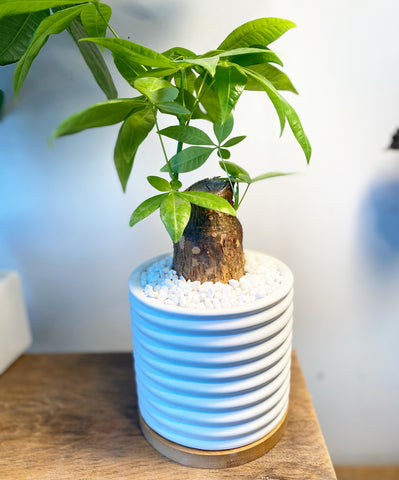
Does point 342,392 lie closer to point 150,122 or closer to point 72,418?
point 72,418

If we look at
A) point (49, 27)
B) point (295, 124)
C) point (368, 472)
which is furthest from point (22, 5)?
point (368, 472)

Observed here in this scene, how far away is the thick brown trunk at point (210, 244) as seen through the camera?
1.94 feet

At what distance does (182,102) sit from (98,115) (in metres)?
0.14

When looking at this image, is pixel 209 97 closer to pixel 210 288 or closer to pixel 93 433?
pixel 210 288

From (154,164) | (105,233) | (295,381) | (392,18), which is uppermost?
(392,18)

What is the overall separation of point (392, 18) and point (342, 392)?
850 millimetres

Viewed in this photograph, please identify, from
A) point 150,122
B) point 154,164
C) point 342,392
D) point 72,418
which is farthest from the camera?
point 342,392

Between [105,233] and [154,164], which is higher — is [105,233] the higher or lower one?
the lower one

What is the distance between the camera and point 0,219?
0.90 m

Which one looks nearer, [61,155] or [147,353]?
[147,353]

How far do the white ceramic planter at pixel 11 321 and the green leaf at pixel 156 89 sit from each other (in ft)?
1.89

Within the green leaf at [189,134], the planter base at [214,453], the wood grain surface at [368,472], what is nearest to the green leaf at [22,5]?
the green leaf at [189,134]

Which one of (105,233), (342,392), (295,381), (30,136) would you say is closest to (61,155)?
(30,136)

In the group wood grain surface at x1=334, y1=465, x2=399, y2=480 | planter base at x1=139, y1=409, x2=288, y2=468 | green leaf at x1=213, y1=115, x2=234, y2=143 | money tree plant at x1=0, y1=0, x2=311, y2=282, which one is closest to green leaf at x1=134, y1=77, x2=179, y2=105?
money tree plant at x1=0, y1=0, x2=311, y2=282
